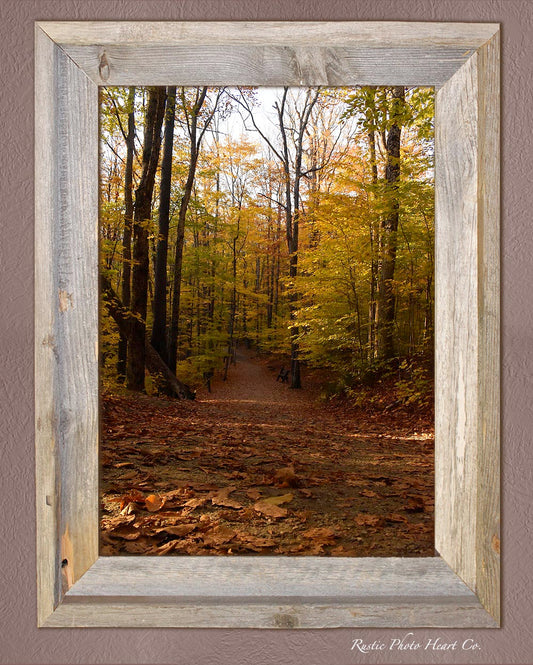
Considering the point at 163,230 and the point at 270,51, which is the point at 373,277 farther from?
the point at 270,51

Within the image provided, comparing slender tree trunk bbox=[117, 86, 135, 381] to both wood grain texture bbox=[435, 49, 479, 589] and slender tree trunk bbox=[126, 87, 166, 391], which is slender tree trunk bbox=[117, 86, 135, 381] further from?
wood grain texture bbox=[435, 49, 479, 589]

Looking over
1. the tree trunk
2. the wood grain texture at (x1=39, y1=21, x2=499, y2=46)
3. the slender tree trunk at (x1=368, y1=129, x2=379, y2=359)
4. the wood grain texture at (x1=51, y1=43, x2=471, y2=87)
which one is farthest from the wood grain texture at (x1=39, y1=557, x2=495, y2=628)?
the slender tree trunk at (x1=368, y1=129, x2=379, y2=359)

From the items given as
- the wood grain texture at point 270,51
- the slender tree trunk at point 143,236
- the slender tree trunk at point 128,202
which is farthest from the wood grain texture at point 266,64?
the slender tree trunk at point 128,202

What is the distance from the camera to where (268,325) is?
12008mm

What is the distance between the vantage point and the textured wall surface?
4.64 feet

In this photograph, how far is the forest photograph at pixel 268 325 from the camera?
1.95 meters

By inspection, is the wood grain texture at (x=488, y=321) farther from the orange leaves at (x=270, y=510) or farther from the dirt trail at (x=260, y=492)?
the orange leaves at (x=270, y=510)

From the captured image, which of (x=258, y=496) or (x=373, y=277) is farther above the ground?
(x=373, y=277)

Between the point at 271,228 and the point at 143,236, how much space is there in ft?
18.3

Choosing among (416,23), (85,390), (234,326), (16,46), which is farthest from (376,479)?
(234,326)

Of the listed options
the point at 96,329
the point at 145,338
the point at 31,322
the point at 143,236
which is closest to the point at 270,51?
the point at 96,329

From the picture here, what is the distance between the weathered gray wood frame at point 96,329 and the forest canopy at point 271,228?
9.89 ft

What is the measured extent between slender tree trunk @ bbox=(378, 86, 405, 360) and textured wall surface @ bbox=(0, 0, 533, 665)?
15.9 feet

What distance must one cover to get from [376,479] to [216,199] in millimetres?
→ 9112
